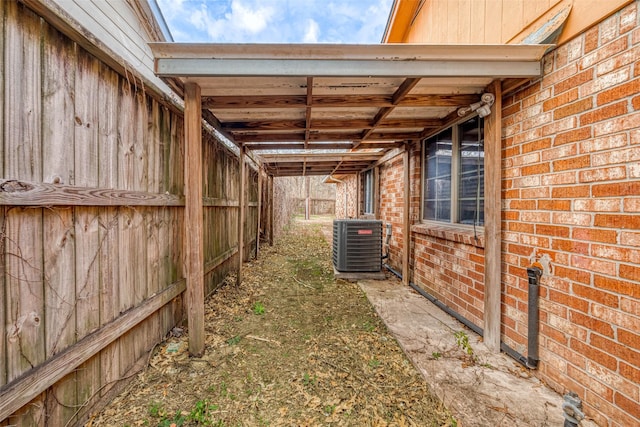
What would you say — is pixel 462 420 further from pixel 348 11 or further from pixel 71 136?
pixel 348 11

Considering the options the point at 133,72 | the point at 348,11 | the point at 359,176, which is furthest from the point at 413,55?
the point at 348,11

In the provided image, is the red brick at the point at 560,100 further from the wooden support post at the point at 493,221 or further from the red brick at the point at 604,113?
the wooden support post at the point at 493,221

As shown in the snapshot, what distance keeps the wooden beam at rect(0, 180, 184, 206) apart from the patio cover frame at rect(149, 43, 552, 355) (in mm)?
442

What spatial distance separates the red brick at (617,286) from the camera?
1.41 m

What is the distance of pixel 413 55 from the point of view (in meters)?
1.90

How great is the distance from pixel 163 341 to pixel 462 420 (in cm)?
247

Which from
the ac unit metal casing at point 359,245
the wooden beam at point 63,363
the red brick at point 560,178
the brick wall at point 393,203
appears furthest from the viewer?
the brick wall at point 393,203

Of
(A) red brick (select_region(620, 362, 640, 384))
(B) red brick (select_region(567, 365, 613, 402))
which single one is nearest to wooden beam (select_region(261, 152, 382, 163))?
(B) red brick (select_region(567, 365, 613, 402))

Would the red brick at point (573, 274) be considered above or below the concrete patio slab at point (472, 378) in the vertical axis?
above

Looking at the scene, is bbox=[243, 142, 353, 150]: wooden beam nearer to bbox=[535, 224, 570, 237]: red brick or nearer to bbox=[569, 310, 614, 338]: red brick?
bbox=[535, 224, 570, 237]: red brick

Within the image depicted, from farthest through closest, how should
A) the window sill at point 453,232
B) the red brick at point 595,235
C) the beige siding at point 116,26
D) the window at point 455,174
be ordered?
the window at point 455,174, the window sill at point 453,232, the beige siding at point 116,26, the red brick at point 595,235

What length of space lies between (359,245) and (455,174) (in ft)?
6.74

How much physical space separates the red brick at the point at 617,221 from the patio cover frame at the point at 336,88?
0.73m

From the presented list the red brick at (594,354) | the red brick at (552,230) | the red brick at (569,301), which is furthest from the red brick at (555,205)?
the red brick at (594,354)
